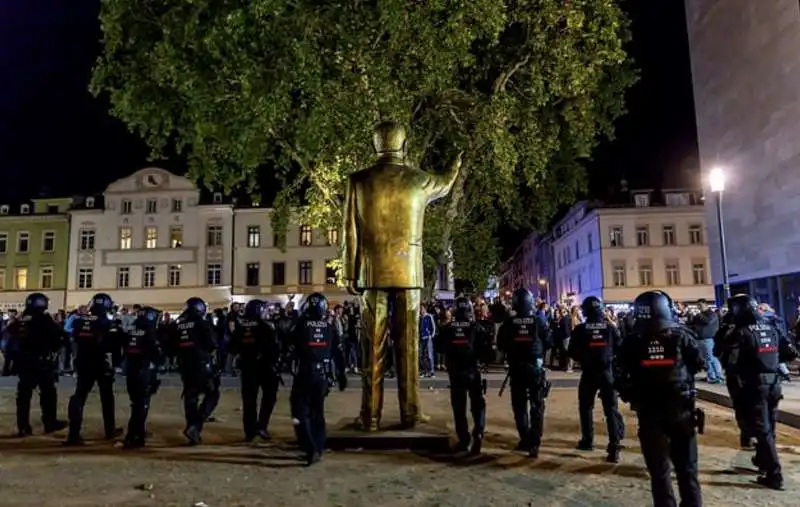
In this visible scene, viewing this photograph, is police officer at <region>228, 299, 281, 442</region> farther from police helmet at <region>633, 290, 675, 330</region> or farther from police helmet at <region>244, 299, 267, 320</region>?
police helmet at <region>633, 290, 675, 330</region>

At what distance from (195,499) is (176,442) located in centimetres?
316

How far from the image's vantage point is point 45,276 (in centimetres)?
5522

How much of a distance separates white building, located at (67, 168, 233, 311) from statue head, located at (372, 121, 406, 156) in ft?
151

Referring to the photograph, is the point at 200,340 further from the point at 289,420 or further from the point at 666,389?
the point at 666,389

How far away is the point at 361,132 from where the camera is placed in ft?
60.7

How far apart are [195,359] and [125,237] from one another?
4868 centimetres

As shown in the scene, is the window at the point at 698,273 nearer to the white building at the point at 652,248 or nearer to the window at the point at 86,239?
the white building at the point at 652,248

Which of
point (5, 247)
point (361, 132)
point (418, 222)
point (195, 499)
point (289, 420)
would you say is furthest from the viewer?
point (5, 247)

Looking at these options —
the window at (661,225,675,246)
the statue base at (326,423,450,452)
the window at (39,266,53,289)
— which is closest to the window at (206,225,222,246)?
the window at (39,266,53,289)

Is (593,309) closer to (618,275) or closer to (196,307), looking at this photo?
(196,307)

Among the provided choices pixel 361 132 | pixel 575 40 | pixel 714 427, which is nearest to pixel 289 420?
pixel 714 427

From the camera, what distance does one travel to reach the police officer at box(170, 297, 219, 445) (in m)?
9.26

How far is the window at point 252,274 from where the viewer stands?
5375cm

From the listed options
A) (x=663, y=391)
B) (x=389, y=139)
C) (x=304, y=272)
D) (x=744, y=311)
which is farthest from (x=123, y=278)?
(x=663, y=391)
